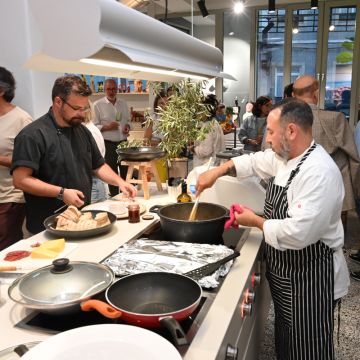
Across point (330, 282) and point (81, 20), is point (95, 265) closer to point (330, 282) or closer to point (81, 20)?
point (81, 20)

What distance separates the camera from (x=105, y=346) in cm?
96

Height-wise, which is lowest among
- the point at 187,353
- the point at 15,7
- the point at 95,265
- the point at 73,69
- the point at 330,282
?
the point at 330,282

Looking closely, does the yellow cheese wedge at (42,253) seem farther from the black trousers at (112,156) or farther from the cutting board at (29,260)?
the black trousers at (112,156)

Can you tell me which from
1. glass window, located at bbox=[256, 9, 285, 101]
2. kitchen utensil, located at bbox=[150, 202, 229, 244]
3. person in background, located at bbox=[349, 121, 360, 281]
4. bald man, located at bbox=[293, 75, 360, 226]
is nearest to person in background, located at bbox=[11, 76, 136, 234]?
kitchen utensil, located at bbox=[150, 202, 229, 244]

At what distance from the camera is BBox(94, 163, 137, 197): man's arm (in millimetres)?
2521

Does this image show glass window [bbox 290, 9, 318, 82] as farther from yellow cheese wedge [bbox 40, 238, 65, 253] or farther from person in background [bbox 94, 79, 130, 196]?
yellow cheese wedge [bbox 40, 238, 65, 253]

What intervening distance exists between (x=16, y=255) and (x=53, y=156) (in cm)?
84

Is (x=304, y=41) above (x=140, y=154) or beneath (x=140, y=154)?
above

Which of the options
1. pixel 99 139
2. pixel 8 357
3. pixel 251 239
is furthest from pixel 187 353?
pixel 99 139

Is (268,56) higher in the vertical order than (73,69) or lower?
higher

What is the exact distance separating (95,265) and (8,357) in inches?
16.9

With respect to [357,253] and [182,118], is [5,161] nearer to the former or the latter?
[182,118]

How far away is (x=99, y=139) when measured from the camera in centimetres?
353

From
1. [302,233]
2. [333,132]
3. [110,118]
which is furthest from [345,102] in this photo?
[302,233]
